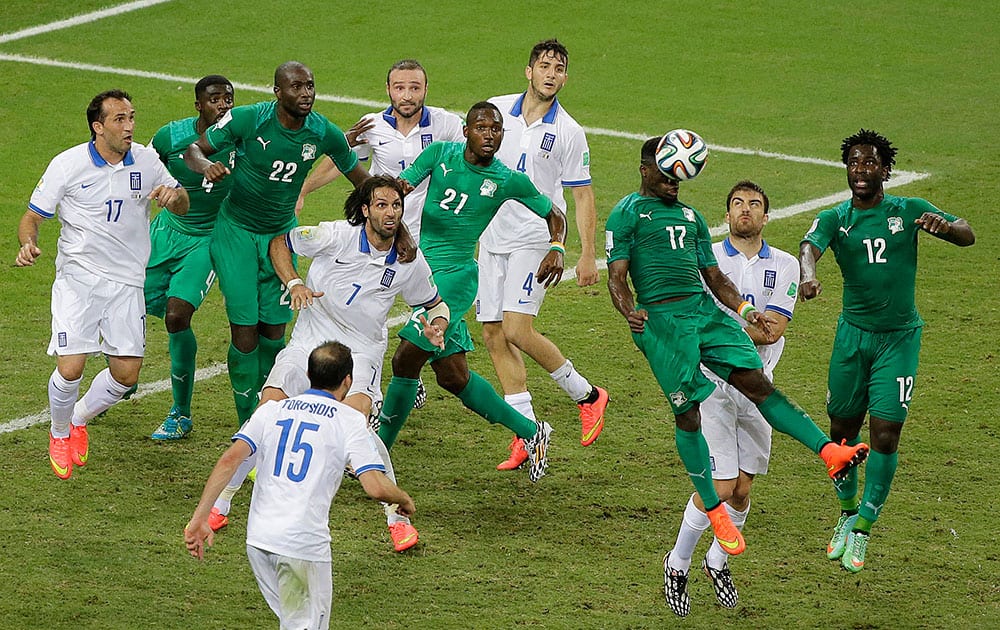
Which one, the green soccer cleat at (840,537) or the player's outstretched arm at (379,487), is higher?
the player's outstretched arm at (379,487)

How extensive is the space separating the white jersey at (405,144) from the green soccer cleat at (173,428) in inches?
81.3

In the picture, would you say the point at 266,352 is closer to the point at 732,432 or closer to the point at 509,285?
the point at 509,285

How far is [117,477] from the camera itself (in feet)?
30.5

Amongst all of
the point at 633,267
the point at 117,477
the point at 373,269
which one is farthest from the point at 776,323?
the point at 117,477

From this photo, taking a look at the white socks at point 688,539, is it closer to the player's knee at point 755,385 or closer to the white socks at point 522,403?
the player's knee at point 755,385

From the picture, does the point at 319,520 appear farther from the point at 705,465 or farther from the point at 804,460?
the point at 804,460

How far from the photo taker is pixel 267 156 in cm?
933

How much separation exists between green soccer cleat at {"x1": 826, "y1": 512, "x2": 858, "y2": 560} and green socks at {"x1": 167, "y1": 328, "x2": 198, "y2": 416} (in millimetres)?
4331

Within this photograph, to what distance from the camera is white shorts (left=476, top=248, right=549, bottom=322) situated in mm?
10172

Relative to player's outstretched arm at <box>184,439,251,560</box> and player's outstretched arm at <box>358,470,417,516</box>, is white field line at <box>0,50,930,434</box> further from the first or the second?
player's outstretched arm at <box>358,470,417,516</box>

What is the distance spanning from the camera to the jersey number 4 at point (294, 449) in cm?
643

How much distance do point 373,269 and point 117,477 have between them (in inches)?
89.3

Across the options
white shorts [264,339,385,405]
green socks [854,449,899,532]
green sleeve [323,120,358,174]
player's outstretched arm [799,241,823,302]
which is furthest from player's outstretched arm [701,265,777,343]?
green sleeve [323,120,358,174]

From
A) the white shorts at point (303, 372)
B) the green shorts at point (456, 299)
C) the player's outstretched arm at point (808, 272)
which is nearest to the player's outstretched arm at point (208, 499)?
the white shorts at point (303, 372)
